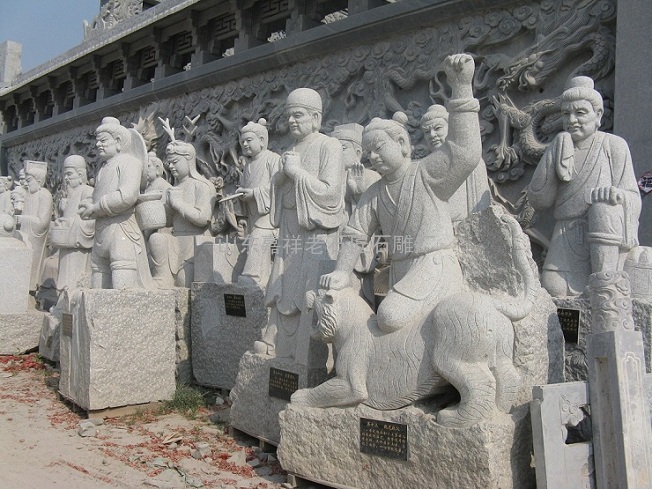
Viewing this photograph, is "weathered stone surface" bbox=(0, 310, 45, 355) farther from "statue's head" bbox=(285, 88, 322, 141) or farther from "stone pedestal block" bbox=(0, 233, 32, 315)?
"statue's head" bbox=(285, 88, 322, 141)

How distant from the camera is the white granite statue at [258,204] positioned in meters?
5.23

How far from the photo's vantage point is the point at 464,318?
9.07ft

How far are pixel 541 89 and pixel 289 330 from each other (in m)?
3.27

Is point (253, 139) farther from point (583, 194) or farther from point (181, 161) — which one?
point (583, 194)

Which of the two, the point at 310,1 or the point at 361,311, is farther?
the point at 310,1

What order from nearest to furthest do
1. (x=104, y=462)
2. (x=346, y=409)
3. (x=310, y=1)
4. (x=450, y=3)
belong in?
1. (x=346, y=409)
2. (x=104, y=462)
3. (x=450, y=3)
4. (x=310, y=1)

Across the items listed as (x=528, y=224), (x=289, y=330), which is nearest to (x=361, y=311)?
(x=289, y=330)

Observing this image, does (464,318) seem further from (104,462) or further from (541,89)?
(541,89)

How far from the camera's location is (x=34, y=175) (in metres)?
8.66

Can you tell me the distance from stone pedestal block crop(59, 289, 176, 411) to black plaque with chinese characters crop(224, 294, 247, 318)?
426mm

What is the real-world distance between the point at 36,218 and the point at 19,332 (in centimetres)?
200

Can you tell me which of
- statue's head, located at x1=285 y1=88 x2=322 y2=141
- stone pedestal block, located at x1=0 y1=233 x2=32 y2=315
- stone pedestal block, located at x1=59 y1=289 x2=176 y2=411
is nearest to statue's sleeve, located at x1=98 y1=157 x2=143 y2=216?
stone pedestal block, located at x1=59 y1=289 x2=176 y2=411

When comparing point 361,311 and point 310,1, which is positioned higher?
point 310,1

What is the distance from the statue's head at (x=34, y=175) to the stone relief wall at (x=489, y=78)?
246 centimetres
